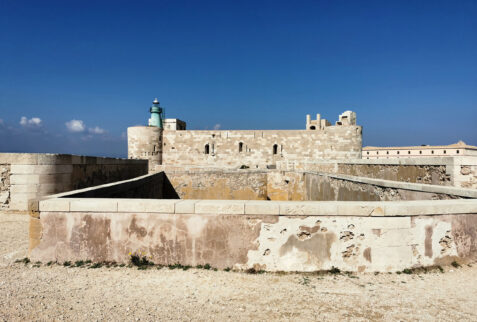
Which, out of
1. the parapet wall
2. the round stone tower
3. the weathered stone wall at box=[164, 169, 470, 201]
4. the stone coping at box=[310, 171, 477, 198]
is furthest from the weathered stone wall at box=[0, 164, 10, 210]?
the round stone tower

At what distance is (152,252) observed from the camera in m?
3.46

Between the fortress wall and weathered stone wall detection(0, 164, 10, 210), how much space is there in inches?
779

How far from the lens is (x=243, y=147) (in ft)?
86.9

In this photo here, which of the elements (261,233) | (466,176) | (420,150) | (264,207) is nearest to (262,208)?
(264,207)

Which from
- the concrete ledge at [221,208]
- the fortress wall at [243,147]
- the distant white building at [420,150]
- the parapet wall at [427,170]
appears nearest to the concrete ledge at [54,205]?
the concrete ledge at [221,208]

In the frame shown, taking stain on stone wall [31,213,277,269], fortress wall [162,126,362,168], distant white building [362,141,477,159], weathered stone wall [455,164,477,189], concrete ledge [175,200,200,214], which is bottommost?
stain on stone wall [31,213,277,269]

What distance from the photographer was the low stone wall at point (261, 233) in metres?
3.31

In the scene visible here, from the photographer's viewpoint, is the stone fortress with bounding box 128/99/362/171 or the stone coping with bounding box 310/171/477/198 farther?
the stone fortress with bounding box 128/99/362/171

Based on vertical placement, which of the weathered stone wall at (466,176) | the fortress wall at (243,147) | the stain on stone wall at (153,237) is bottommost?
the stain on stone wall at (153,237)

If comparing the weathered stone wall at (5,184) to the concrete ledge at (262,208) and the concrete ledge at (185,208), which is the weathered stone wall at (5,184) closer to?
the concrete ledge at (185,208)

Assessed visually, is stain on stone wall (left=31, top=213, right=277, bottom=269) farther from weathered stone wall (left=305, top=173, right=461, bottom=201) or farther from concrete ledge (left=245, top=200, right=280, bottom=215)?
weathered stone wall (left=305, top=173, right=461, bottom=201)

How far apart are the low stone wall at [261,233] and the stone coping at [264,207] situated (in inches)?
0.5

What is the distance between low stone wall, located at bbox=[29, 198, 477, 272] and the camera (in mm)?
3314

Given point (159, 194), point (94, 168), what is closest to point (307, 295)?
point (94, 168)
